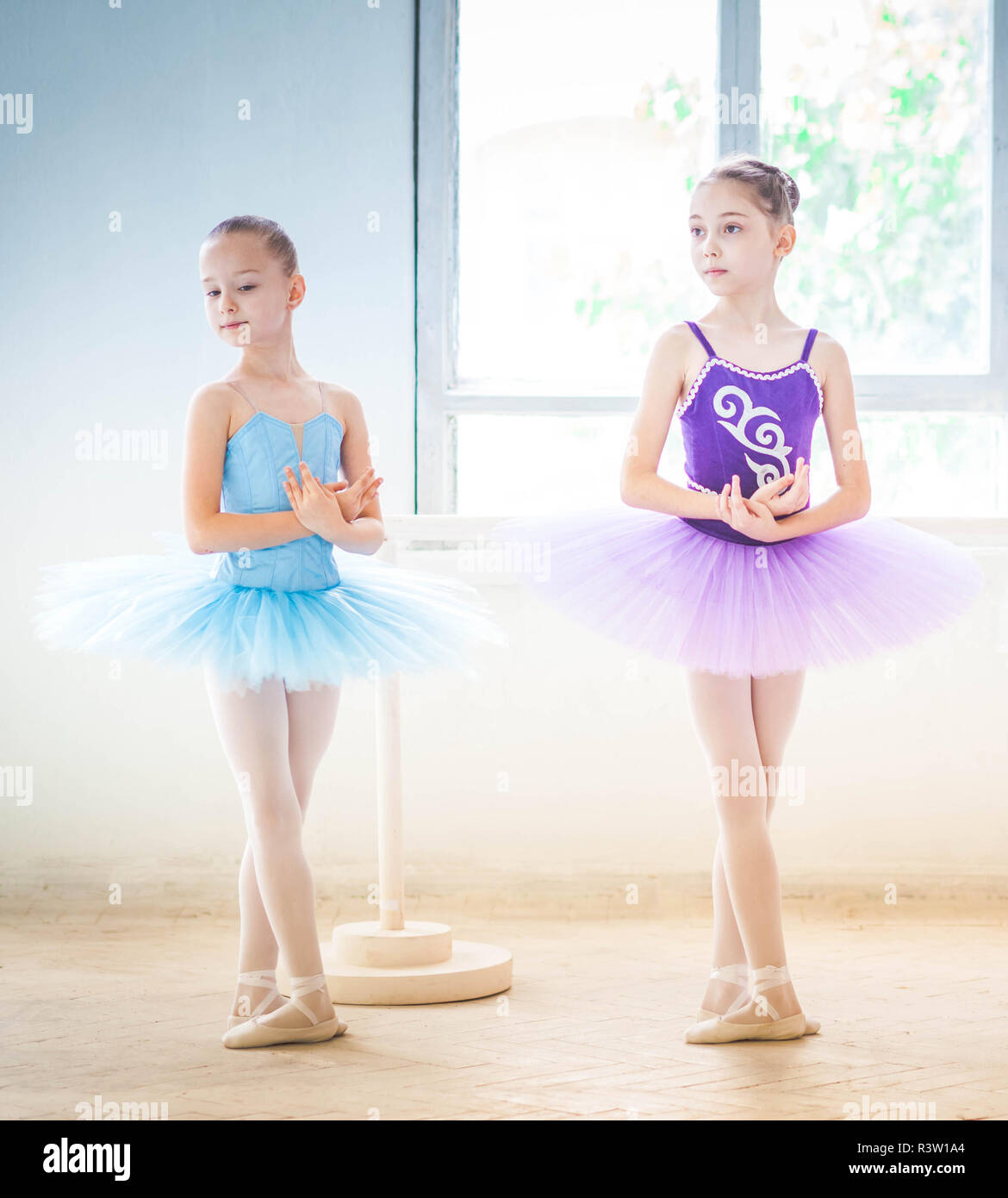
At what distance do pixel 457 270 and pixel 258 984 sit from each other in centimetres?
215

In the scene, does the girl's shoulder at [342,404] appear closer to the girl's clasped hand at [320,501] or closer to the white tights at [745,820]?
the girl's clasped hand at [320,501]

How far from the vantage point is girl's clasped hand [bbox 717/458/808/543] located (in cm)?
226

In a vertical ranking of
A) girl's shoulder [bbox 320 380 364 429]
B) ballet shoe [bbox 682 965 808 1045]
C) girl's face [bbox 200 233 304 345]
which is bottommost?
ballet shoe [bbox 682 965 808 1045]

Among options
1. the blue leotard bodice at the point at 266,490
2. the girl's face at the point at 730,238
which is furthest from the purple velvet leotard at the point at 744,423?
the blue leotard bodice at the point at 266,490

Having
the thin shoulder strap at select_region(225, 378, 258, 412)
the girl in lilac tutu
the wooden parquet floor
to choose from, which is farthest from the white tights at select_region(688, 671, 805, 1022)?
the thin shoulder strap at select_region(225, 378, 258, 412)

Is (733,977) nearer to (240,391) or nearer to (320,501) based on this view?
(320,501)

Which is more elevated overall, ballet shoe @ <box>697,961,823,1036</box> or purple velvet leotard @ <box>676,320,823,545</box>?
purple velvet leotard @ <box>676,320,823,545</box>

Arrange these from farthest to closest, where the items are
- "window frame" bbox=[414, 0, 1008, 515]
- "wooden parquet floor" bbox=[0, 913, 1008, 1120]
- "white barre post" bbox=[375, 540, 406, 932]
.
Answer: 1. "window frame" bbox=[414, 0, 1008, 515]
2. "white barre post" bbox=[375, 540, 406, 932]
3. "wooden parquet floor" bbox=[0, 913, 1008, 1120]

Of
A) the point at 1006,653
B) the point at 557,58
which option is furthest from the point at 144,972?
the point at 557,58

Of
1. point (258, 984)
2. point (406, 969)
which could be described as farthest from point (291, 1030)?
point (406, 969)

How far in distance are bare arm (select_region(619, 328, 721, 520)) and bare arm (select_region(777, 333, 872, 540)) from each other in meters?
0.17

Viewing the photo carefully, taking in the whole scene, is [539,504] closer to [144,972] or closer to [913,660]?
[913,660]

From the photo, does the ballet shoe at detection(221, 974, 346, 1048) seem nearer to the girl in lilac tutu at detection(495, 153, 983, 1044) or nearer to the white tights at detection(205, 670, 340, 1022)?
the white tights at detection(205, 670, 340, 1022)

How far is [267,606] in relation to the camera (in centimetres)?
228
